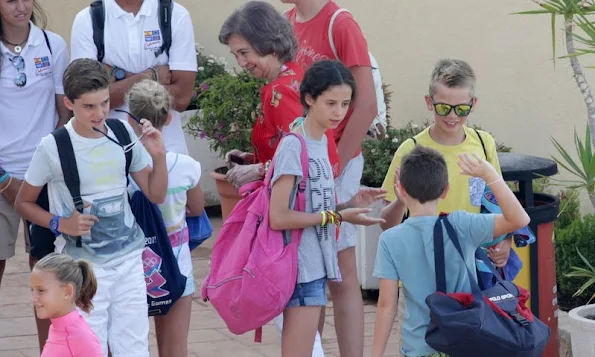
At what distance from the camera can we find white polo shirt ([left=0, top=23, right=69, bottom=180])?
5730mm

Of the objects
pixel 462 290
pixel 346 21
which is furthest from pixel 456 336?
pixel 346 21

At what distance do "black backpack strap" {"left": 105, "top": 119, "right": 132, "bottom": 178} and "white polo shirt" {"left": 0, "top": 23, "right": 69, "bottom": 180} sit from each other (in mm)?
807

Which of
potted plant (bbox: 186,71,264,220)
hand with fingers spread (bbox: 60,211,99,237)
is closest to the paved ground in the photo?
potted plant (bbox: 186,71,264,220)

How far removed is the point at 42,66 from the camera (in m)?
5.81

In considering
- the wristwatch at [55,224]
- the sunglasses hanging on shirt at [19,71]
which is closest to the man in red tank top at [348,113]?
the wristwatch at [55,224]

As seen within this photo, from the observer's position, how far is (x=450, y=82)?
196 inches

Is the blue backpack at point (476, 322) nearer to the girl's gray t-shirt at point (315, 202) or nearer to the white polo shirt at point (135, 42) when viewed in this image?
Answer: the girl's gray t-shirt at point (315, 202)

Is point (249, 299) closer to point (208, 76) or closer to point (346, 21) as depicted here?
point (346, 21)

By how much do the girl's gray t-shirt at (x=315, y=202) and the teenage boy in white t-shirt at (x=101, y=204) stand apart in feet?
2.25

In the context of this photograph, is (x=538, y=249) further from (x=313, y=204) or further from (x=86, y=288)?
(x=86, y=288)

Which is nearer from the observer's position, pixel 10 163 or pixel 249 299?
pixel 249 299

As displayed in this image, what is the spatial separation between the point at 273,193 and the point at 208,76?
5.53 m

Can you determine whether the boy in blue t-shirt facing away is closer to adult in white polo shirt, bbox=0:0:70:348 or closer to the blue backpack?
the blue backpack

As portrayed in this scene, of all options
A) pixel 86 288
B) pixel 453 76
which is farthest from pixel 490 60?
pixel 86 288
